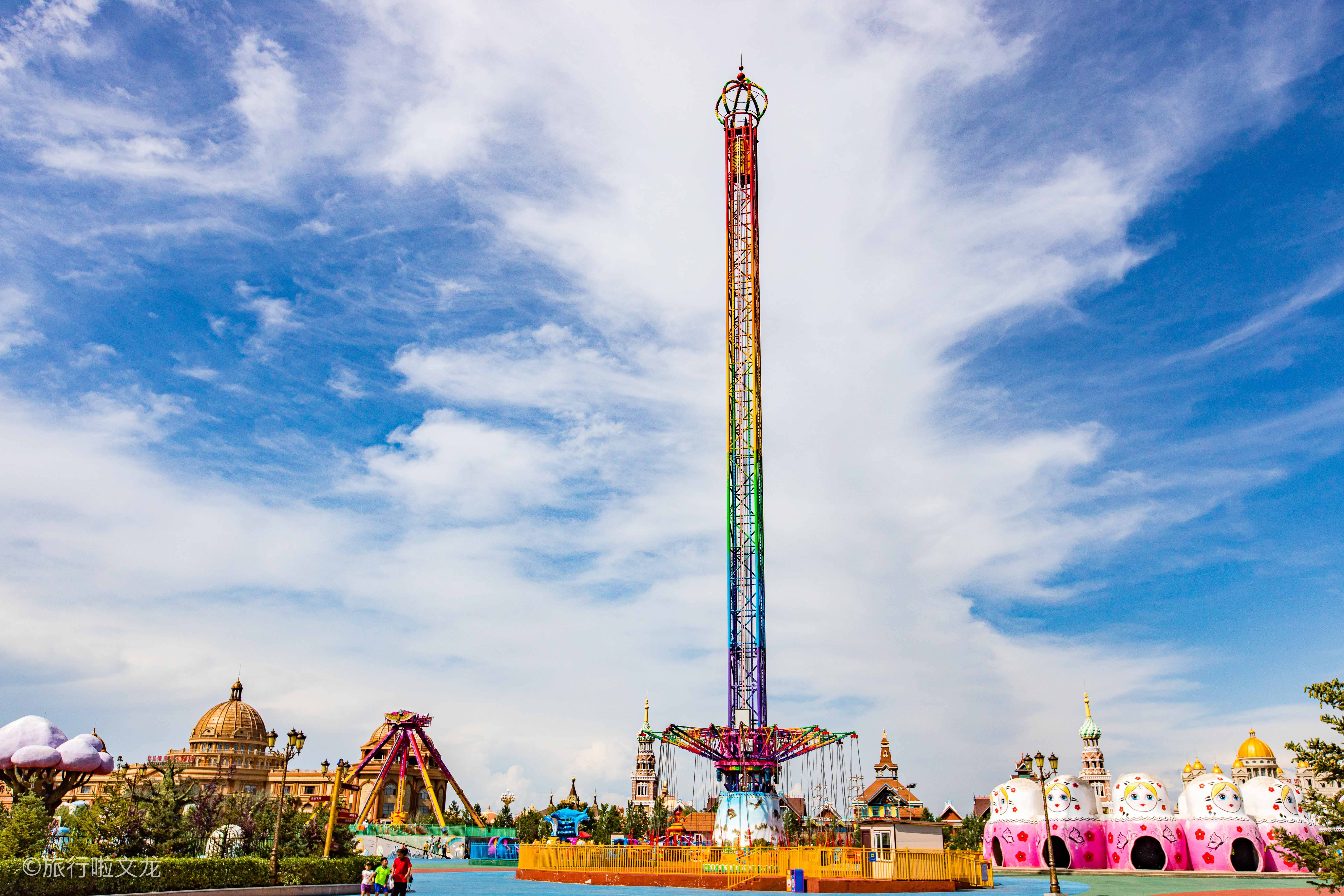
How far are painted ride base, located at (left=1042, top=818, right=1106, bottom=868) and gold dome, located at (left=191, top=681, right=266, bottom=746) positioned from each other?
346 ft

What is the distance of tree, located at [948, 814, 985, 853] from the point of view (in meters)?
77.2

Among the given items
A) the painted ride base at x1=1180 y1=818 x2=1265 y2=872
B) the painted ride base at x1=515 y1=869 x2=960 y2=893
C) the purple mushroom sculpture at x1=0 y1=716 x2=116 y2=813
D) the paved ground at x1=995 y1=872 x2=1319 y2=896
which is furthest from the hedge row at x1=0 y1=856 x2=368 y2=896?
the painted ride base at x1=1180 y1=818 x2=1265 y2=872

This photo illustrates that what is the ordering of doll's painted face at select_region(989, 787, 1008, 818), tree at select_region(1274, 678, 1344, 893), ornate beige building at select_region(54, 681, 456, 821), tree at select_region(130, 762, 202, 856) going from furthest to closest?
1. ornate beige building at select_region(54, 681, 456, 821)
2. doll's painted face at select_region(989, 787, 1008, 818)
3. tree at select_region(130, 762, 202, 856)
4. tree at select_region(1274, 678, 1344, 893)

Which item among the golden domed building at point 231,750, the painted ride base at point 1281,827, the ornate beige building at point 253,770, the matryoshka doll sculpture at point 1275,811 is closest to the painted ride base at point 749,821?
the painted ride base at point 1281,827

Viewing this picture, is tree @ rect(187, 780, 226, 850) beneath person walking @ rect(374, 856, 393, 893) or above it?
above

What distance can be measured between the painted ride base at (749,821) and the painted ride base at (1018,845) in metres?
15.6

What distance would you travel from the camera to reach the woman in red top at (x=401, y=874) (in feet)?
72.3

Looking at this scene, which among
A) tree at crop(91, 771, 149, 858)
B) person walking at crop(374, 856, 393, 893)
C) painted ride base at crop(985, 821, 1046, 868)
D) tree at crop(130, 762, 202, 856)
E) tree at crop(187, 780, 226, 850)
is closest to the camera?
person walking at crop(374, 856, 393, 893)

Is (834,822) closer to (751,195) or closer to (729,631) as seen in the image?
(729,631)

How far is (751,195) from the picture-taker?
60594mm

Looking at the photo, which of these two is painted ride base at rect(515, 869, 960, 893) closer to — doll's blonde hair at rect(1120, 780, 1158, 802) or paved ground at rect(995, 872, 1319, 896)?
paved ground at rect(995, 872, 1319, 896)

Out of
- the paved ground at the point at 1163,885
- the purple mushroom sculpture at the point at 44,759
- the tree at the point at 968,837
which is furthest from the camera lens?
the tree at the point at 968,837

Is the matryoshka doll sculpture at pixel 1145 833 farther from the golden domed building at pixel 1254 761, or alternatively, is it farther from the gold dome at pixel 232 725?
the gold dome at pixel 232 725

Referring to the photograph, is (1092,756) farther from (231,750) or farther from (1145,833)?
(231,750)
